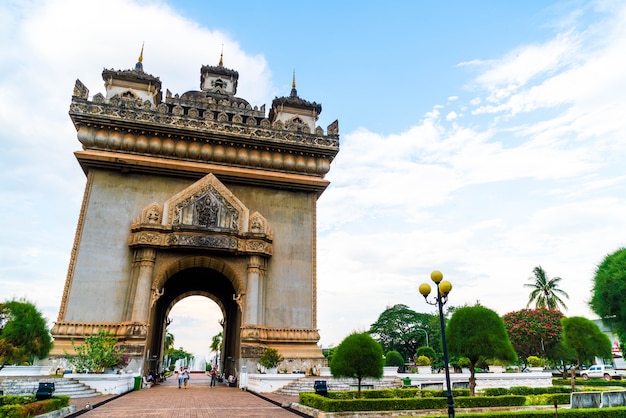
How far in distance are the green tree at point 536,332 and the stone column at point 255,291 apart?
24.1 metres

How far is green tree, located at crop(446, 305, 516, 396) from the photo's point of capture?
47.8 feet

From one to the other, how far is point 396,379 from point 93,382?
12177mm

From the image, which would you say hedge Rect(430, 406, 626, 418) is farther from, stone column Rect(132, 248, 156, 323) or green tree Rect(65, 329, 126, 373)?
stone column Rect(132, 248, 156, 323)

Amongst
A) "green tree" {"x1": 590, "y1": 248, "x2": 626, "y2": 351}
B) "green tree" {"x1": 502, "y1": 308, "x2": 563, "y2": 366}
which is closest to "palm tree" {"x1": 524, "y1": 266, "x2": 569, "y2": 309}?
"green tree" {"x1": 502, "y1": 308, "x2": 563, "y2": 366}

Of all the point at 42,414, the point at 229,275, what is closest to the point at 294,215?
the point at 229,275

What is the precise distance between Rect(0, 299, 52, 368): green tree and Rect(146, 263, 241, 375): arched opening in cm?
946

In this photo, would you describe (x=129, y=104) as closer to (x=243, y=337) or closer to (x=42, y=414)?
(x=243, y=337)

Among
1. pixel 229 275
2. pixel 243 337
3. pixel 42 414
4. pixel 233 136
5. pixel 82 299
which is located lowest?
pixel 42 414

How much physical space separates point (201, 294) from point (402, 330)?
38.6 meters

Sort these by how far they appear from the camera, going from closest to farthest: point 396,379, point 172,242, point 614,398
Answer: point 614,398 → point 396,379 → point 172,242

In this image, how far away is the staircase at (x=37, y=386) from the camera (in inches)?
470

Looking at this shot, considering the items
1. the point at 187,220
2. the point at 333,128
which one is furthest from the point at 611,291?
the point at 187,220

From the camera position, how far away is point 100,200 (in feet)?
68.5

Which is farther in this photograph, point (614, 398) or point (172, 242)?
point (172, 242)
